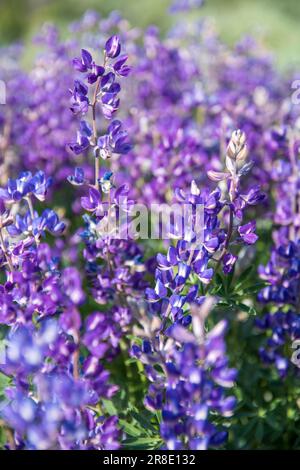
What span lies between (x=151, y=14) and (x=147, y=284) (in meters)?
10.4

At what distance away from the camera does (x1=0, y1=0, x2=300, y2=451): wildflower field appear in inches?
61.2

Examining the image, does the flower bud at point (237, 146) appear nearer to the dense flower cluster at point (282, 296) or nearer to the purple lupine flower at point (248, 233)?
the purple lupine flower at point (248, 233)

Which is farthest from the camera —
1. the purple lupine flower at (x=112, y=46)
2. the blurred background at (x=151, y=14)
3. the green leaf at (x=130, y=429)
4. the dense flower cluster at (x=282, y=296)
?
the blurred background at (x=151, y=14)

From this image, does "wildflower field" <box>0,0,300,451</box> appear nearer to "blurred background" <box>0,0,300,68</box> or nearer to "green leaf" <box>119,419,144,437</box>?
"green leaf" <box>119,419,144,437</box>

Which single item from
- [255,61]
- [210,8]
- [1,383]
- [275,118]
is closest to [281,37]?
[210,8]

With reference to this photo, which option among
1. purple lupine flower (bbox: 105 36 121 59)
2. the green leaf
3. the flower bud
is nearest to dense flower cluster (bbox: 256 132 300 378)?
the flower bud

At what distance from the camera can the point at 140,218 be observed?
8.71 feet

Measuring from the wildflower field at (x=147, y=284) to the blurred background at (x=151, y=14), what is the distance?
24.3 feet

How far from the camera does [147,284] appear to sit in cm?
241

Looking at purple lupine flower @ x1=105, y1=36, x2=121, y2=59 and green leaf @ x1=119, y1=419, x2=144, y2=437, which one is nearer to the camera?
green leaf @ x1=119, y1=419, x2=144, y2=437

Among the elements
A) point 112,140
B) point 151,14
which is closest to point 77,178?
point 112,140

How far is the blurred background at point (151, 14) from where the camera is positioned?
11.2m

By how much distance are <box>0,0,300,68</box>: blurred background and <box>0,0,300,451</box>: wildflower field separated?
24.3 ft

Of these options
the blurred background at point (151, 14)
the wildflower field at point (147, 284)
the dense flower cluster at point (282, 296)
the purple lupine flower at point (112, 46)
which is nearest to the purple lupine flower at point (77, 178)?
the wildflower field at point (147, 284)
